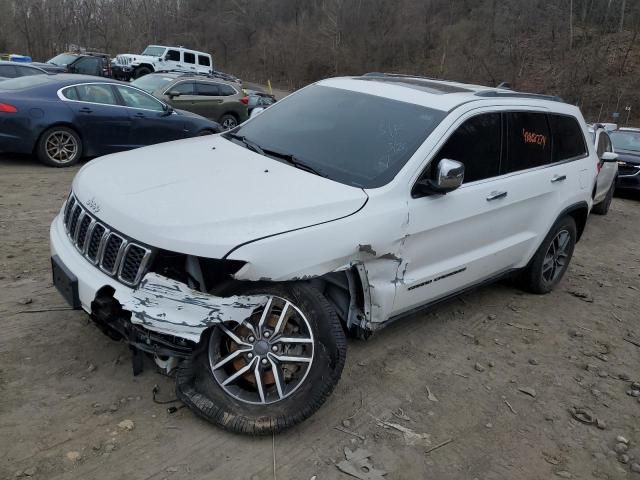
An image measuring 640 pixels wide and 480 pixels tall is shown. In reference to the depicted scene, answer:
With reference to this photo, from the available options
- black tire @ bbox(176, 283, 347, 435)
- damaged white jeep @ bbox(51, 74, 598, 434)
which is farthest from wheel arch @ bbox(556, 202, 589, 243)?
black tire @ bbox(176, 283, 347, 435)

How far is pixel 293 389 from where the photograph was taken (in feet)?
9.94

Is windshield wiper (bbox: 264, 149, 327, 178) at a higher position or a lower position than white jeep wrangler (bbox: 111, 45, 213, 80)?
higher

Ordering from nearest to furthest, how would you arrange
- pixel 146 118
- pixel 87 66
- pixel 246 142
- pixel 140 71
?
pixel 246 142 < pixel 146 118 < pixel 87 66 < pixel 140 71

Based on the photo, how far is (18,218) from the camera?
6.12 metres

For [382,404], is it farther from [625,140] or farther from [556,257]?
[625,140]

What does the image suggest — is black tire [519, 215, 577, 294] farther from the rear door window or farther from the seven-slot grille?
the seven-slot grille

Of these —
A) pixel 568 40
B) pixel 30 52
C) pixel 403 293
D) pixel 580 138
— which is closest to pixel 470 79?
pixel 568 40

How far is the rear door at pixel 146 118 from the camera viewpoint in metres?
9.66

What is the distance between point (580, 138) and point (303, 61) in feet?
167

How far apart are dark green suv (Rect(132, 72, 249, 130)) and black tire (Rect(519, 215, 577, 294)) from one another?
34.5 feet

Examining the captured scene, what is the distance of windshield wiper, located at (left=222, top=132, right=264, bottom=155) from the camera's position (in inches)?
159

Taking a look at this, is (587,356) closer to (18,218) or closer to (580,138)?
(580,138)

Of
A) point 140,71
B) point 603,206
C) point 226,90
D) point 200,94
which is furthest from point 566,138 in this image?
point 140,71

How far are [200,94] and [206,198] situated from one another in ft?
40.5
